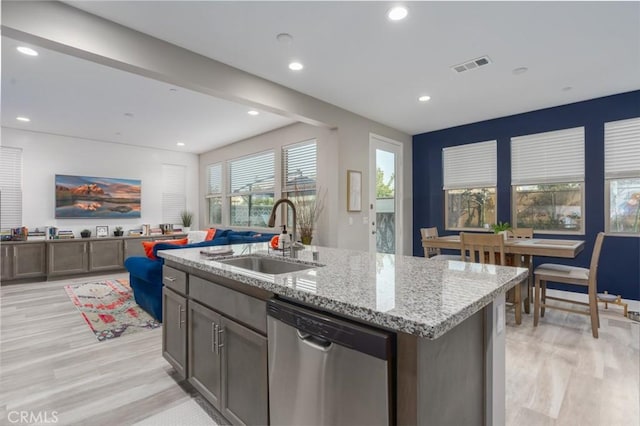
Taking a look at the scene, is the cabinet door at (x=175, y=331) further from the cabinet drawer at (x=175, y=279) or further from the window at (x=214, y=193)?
the window at (x=214, y=193)

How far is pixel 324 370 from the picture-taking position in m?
1.06

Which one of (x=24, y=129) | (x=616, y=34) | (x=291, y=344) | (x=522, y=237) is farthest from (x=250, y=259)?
(x=24, y=129)

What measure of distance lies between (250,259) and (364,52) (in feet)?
7.33

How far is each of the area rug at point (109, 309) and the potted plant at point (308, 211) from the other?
224 cm

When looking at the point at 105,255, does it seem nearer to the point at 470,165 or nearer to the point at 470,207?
the point at 470,207

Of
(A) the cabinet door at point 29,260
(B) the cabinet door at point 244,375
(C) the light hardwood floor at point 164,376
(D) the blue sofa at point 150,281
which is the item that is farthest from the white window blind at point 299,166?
(A) the cabinet door at point 29,260

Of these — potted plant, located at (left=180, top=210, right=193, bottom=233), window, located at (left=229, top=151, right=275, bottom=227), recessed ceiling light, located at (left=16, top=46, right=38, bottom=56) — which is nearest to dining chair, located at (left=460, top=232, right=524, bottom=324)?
window, located at (left=229, top=151, right=275, bottom=227)

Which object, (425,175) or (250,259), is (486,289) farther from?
(425,175)

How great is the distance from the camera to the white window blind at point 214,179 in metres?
7.38

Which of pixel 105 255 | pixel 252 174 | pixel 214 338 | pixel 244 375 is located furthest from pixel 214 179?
pixel 244 375

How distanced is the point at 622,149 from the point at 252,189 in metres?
5.86

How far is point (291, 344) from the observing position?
118 centimetres

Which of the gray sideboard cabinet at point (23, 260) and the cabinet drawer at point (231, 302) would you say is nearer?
the cabinet drawer at point (231, 302)

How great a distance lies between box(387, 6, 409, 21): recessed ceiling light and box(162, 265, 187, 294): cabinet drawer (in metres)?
2.44
